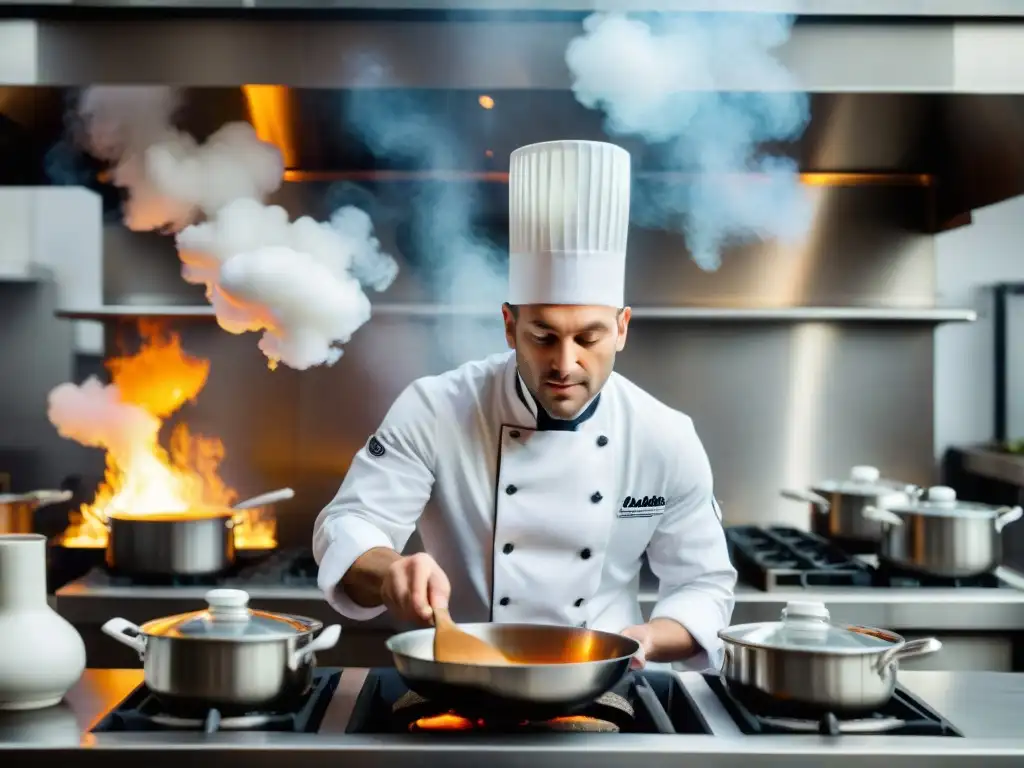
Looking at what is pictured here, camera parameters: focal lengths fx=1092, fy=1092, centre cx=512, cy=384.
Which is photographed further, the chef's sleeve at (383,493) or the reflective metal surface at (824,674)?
the chef's sleeve at (383,493)

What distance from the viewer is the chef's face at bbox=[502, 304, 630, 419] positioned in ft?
5.91

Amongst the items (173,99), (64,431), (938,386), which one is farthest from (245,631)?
(938,386)

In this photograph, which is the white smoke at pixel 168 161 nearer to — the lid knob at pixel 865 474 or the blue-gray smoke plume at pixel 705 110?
the blue-gray smoke plume at pixel 705 110

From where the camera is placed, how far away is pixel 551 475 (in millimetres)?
2098

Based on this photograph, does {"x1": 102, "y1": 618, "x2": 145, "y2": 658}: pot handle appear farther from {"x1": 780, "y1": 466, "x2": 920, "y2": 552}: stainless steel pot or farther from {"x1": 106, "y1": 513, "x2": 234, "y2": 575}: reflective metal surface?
{"x1": 780, "y1": 466, "x2": 920, "y2": 552}: stainless steel pot

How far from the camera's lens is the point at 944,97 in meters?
2.63

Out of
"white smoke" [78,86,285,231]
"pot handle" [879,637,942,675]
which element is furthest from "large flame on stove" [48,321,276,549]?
"pot handle" [879,637,942,675]

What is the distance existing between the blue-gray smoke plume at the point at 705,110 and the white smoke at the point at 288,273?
0.86 m

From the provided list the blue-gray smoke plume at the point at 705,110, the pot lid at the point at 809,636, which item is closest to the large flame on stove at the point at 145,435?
the blue-gray smoke plume at the point at 705,110

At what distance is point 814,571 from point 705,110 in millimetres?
1238

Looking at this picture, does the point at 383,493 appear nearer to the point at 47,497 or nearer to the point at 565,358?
the point at 565,358

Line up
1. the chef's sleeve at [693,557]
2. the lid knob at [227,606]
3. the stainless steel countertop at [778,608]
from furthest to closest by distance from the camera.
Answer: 1. the stainless steel countertop at [778,608]
2. the chef's sleeve at [693,557]
3. the lid knob at [227,606]

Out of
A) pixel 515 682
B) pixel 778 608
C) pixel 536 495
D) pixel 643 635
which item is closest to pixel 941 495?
pixel 778 608

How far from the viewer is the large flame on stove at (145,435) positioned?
335 centimetres
